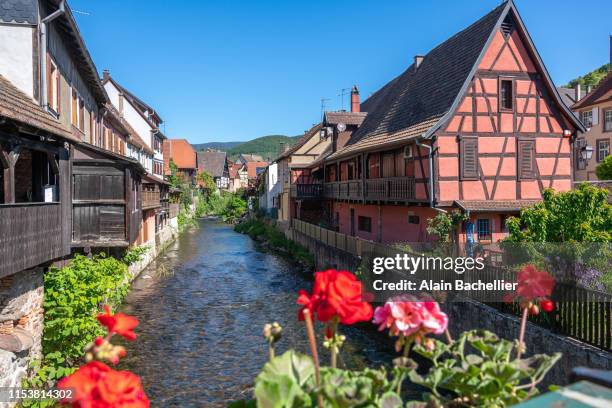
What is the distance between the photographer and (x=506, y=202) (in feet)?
58.7

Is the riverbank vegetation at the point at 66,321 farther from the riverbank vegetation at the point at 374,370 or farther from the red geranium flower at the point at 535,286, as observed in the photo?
the red geranium flower at the point at 535,286

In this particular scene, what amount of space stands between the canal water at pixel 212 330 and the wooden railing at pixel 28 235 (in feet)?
12.5

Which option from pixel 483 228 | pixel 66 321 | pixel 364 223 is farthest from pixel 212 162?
pixel 66 321

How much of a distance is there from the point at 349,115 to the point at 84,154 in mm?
19825

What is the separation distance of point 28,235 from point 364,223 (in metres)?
17.8

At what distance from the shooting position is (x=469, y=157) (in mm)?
17922

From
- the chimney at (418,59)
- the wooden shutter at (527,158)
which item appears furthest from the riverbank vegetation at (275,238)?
the wooden shutter at (527,158)

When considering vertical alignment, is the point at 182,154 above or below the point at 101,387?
above

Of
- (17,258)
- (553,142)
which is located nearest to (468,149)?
(553,142)

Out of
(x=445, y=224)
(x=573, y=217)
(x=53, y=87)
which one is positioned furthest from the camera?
(x=445, y=224)

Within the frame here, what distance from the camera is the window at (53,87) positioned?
12.5 m

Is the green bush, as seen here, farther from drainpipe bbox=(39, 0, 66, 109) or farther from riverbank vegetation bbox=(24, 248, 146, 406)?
drainpipe bbox=(39, 0, 66, 109)

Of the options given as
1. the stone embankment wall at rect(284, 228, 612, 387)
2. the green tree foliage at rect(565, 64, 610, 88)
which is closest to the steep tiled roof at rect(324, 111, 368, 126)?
the stone embankment wall at rect(284, 228, 612, 387)

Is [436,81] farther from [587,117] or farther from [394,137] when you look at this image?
[587,117]
